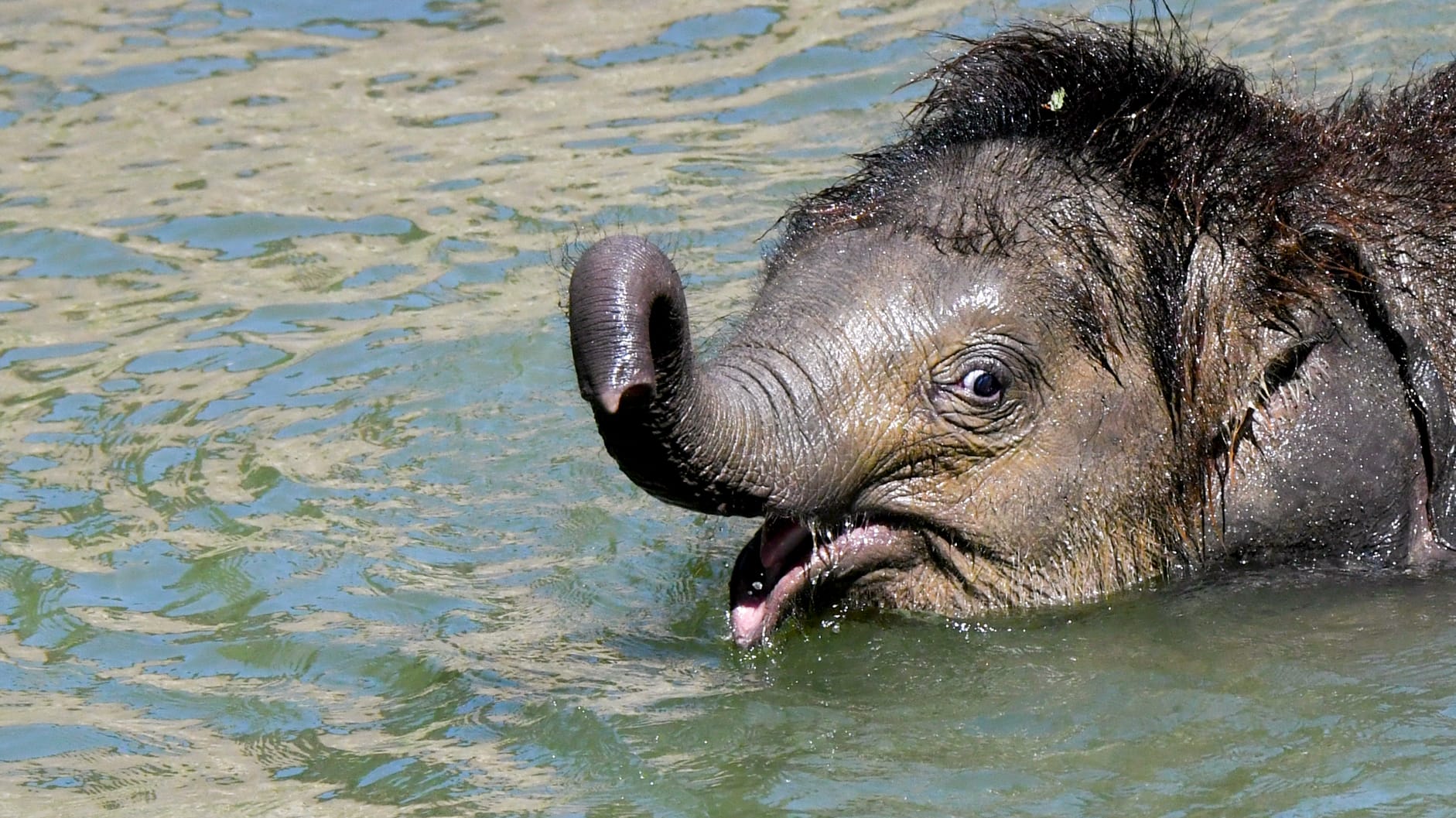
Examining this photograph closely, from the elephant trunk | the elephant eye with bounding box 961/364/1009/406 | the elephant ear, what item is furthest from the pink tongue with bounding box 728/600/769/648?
the elephant ear

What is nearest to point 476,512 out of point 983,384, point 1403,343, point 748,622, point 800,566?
point 748,622

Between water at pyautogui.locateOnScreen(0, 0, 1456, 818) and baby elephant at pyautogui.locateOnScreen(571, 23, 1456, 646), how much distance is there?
0.25m

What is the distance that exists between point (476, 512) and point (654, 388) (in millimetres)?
3234

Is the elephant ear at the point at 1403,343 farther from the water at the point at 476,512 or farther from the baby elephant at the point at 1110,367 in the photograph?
the water at the point at 476,512

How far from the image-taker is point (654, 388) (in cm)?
655

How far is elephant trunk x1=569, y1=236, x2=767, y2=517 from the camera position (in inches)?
253

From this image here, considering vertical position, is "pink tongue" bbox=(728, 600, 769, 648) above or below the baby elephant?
below

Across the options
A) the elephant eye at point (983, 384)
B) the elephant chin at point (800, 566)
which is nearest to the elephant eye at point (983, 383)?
the elephant eye at point (983, 384)

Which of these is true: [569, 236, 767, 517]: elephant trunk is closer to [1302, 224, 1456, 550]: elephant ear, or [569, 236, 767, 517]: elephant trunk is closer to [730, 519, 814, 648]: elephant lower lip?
[730, 519, 814, 648]: elephant lower lip

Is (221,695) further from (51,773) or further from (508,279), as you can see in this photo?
(508,279)

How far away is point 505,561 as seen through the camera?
9.09 m

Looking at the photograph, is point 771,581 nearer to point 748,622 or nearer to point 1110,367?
point 748,622

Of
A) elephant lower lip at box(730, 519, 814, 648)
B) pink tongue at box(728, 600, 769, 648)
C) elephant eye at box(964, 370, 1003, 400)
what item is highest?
elephant eye at box(964, 370, 1003, 400)

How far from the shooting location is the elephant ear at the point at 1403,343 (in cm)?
781
